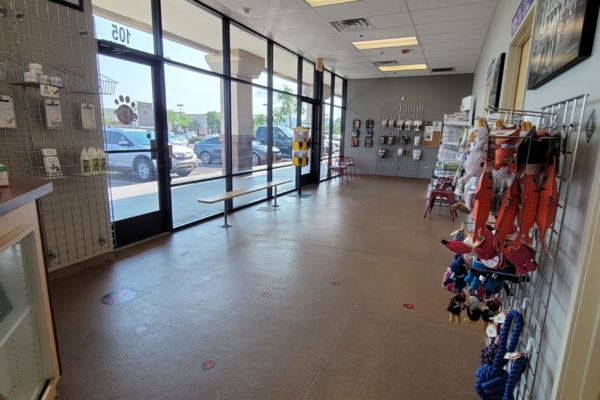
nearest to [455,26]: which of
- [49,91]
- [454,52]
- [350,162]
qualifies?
[454,52]

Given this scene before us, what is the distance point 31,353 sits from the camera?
1.67 meters

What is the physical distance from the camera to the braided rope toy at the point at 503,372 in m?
1.40

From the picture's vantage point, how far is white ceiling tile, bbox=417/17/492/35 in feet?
16.7

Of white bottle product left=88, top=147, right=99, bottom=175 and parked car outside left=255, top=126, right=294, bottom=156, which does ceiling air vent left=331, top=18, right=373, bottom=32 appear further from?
white bottle product left=88, top=147, right=99, bottom=175

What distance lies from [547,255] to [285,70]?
6.77 meters

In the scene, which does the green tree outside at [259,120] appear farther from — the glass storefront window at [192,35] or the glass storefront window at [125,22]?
the glass storefront window at [125,22]

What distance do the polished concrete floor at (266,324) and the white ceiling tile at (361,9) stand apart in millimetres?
3240

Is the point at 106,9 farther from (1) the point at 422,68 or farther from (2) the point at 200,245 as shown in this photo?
(1) the point at 422,68

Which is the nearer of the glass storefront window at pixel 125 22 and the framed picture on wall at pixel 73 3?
the framed picture on wall at pixel 73 3

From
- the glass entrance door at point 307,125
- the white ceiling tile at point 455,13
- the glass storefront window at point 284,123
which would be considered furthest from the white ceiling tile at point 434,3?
the glass entrance door at point 307,125

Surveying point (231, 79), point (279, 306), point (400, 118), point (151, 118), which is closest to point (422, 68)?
point (400, 118)

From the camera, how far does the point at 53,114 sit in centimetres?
291

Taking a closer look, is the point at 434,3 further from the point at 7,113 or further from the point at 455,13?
the point at 7,113

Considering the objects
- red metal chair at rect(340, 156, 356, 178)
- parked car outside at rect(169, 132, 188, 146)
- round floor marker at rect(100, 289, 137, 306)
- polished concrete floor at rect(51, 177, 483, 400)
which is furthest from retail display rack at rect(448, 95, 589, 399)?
red metal chair at rect(340, 156, 356, 178)
